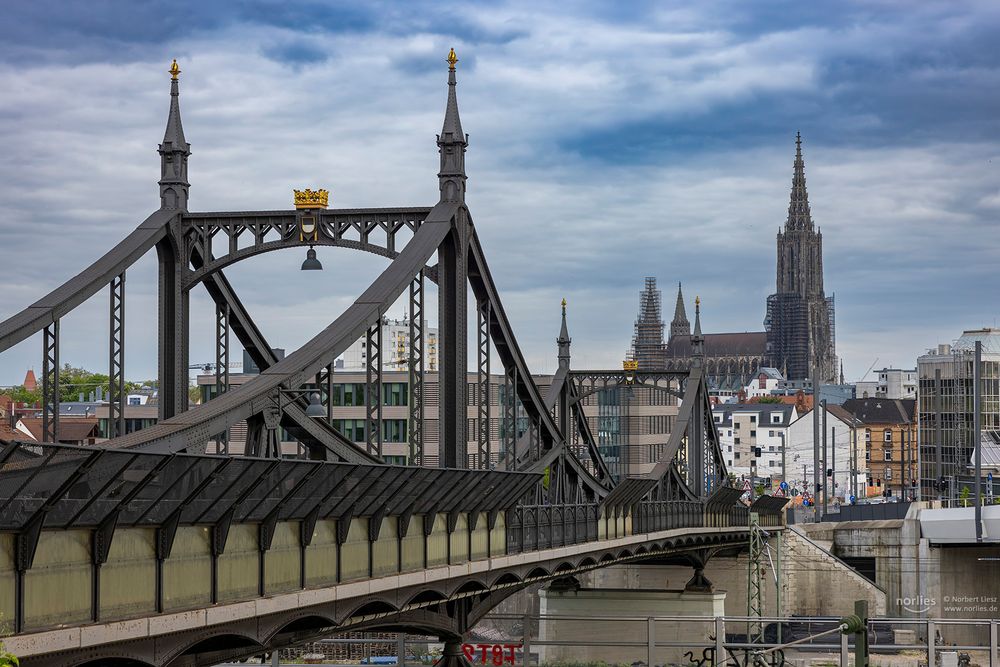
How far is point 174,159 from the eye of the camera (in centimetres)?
3694

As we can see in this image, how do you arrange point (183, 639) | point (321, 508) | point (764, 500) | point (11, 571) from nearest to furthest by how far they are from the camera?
1. point (11, 571)
2. point (183, 639)
3. point (321, 508)
4. point (764, 500)

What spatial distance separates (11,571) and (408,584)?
45.6 feet

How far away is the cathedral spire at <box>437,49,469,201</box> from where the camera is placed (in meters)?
38.6

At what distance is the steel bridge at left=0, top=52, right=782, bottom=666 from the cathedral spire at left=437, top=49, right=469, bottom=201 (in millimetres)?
56

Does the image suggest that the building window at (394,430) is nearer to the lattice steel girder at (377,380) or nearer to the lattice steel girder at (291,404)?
the lattice steel girder at (291,404)

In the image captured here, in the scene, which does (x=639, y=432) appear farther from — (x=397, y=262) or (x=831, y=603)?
(x=397, y=262)

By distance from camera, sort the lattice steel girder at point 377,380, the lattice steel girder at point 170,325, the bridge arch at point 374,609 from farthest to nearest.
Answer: the lattice steel girder at point 170,325 → the lattice steel girder at point 377,380 → the bridge arch at point 374,609

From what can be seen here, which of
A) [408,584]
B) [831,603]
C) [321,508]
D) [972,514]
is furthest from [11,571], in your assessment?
[831,603]

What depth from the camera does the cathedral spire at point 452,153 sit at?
127 feet

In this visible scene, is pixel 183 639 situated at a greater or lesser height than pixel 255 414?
lesser

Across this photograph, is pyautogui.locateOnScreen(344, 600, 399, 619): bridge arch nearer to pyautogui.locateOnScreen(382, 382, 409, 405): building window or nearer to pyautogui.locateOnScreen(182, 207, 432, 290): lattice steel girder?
pyautogui.locateOnScreen(182, 207, 432, 290): lattice steel girder

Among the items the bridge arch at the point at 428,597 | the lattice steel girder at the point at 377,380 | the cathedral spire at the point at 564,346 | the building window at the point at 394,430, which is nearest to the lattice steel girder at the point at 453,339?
the lattice steel girder at the point at 377,380

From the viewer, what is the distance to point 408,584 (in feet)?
105

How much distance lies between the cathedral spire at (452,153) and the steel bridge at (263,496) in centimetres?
6
